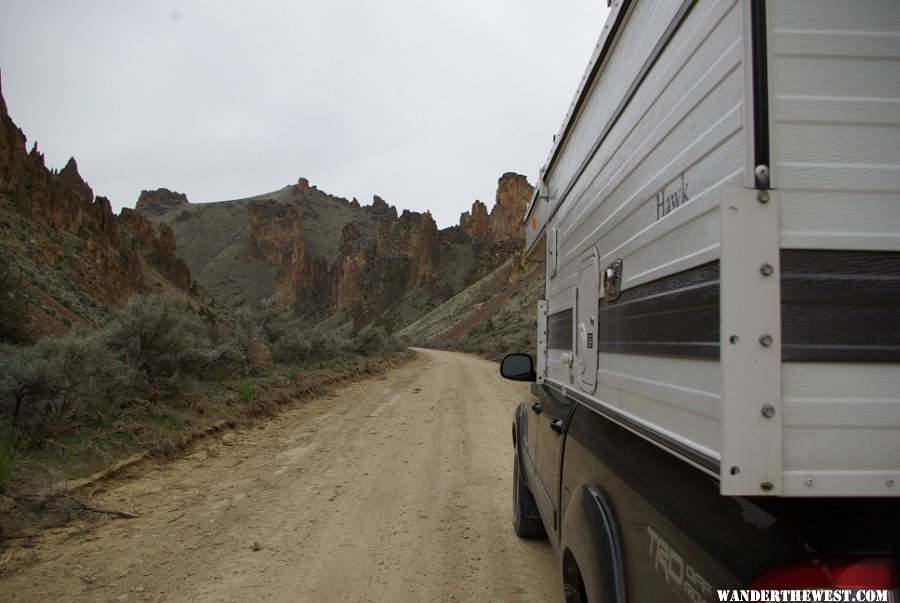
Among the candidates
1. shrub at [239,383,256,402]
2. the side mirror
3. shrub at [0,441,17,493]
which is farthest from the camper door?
shrub at [239,383,256,402]

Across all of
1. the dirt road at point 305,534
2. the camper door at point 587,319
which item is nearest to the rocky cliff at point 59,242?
the dirt road at point 305,534

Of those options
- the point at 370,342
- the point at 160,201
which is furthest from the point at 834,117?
the point at 160,201

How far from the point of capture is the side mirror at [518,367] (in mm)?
4148

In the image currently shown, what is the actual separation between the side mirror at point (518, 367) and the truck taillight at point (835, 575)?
3.00 meters

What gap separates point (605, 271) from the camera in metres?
2.39

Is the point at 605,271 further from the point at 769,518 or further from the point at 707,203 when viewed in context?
the point at 769,518

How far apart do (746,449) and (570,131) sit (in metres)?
2.60

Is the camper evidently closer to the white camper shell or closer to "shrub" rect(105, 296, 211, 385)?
the white camper shell

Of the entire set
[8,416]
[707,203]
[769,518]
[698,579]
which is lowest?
[8,416]

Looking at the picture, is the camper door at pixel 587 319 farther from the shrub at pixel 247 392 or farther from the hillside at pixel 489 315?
→ the hillside at pixel 489 315

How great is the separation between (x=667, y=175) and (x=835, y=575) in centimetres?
117

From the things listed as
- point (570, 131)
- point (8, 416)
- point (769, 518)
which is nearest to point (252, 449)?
point (8, 416)

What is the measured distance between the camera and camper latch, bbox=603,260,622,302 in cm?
220

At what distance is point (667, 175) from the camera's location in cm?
179
